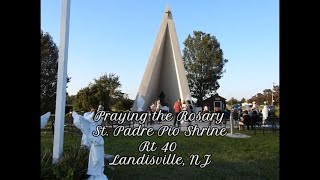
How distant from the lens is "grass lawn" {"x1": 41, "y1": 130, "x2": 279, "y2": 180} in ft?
18.3

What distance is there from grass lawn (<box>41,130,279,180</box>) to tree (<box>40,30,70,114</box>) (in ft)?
24.3

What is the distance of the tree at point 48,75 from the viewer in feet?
51.7

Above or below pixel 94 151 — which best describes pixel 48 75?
above

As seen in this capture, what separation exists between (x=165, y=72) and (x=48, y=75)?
796 cm

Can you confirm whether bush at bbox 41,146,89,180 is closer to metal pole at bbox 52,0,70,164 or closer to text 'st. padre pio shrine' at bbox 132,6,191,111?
metal pole at bbox 52,0,70,164

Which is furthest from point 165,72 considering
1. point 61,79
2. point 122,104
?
point 61,79

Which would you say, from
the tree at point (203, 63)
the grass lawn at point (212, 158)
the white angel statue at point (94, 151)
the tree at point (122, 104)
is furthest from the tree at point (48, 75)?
the tree at point (203, 63)

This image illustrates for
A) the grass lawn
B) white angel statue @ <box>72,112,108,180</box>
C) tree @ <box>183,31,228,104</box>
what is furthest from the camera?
tree @ <box>183,31,228,104</box>

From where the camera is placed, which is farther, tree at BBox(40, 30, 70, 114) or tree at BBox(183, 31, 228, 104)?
tree at BBox(183, 31, 228, 104)

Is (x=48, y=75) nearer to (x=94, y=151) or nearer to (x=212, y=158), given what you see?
(x=212, y=158)

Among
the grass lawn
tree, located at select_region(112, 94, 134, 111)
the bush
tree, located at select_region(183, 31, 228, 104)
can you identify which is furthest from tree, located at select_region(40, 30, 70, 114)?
tree, located at select_region(183, 31, 228, 104)

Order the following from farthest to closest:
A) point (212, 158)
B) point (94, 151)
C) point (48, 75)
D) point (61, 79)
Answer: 1. point (48, 75)
2. point (212, 158)
3. point (61, 79)
4. point (94, 151)

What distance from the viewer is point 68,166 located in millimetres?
4750

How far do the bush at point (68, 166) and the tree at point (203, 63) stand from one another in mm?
27421
